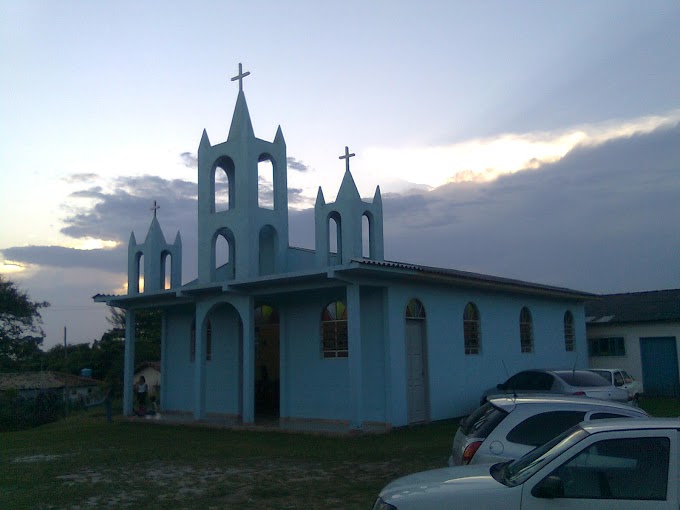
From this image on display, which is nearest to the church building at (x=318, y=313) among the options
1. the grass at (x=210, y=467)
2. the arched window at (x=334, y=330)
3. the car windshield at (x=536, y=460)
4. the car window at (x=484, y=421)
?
the arched window at (x=334, y=330)

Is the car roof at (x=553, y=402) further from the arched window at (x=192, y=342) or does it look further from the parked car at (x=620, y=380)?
the arched window at (x=192, y=342)

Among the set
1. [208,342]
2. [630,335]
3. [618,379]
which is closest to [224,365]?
[208,342]

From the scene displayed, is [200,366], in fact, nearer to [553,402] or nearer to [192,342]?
[192,342]

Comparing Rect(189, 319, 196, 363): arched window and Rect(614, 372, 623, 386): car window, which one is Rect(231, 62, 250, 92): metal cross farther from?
Rect(614, 372, 623, 386): car window

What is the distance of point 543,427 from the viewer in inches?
275

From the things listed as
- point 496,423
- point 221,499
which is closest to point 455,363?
point 221,499

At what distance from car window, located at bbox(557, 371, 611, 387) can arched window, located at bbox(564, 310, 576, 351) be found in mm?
10381

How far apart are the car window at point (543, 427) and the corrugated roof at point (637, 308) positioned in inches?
832

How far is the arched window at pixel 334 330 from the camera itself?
17500mm

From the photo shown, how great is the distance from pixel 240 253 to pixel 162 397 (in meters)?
7.64

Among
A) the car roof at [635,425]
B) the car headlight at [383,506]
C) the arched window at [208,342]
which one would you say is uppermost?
the arched window at [208,342]

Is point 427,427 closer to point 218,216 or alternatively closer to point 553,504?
point 218,216

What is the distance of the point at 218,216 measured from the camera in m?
18.8

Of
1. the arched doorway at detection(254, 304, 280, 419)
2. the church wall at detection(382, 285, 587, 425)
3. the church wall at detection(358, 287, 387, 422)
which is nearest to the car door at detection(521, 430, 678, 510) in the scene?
the church wall at detection(382, 285, 587, 425)
